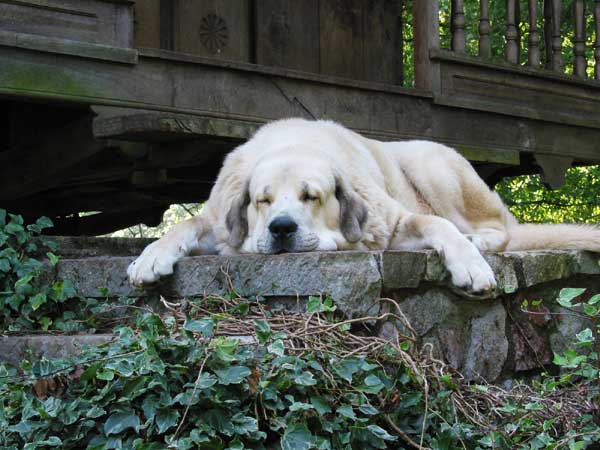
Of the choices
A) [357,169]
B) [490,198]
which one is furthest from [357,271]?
[490,198]

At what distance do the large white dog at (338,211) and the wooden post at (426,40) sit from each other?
74.1 inches

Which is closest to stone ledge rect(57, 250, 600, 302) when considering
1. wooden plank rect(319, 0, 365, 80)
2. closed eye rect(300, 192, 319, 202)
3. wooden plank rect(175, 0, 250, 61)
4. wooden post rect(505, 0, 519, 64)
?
closed eye rect(300, 192, 319, 202)

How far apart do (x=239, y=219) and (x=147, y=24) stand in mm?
3485

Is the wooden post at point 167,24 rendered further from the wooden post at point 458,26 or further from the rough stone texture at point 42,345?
the rough stone texture at point 42,345

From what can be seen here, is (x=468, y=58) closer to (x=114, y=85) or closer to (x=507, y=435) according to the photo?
(x=114, y=85)

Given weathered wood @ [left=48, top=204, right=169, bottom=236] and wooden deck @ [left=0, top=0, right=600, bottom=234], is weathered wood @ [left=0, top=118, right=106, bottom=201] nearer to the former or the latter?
wooden deck @ [left=0, top=0, right=600, bottom=234]

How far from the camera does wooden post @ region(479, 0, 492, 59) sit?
22.9ft

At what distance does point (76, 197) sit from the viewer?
27.1ft

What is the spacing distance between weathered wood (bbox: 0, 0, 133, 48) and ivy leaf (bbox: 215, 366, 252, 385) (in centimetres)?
341

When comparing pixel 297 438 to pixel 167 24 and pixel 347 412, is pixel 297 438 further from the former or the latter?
pixel 167 24

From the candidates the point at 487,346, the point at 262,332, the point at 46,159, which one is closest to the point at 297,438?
the point at 262,332

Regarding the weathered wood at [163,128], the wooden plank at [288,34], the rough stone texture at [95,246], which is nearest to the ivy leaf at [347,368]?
the rough stone texture at [95,246]

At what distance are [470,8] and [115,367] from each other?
31.9 ft

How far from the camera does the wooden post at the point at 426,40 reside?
6789 mm
